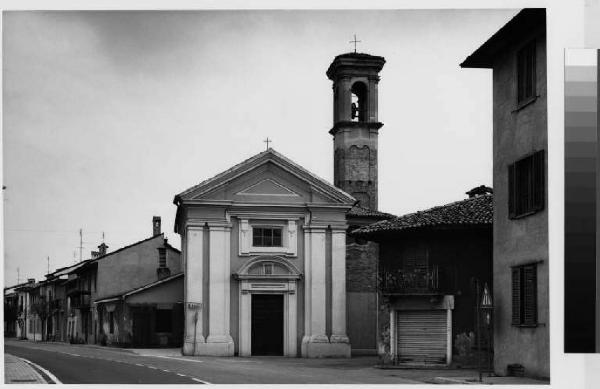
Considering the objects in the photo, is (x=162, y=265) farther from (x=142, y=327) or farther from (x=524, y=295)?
(x=524, y=295)

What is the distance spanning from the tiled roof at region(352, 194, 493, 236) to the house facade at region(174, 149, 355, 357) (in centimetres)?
494

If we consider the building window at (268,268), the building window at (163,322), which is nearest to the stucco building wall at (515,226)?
the building window at (268,268)

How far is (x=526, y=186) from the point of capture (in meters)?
26.5

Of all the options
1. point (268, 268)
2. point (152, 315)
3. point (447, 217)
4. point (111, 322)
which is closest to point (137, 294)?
point (152, 315)

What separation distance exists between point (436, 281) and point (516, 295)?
6992 millimetres

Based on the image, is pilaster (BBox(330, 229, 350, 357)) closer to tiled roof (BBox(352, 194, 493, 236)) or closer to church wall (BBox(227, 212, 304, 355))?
church wall (BBox(227, 212, 304, 355))

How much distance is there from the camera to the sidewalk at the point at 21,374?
83.3 ft

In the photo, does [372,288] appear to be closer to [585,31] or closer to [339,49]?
[339,49]

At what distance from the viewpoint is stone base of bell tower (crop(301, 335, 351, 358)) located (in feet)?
130

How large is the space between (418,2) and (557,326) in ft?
24.9

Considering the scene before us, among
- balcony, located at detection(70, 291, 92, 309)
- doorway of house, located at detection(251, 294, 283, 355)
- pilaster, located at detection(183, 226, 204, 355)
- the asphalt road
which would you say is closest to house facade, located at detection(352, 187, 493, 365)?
doorway of house, located at detection(251, 294, 283, 355)

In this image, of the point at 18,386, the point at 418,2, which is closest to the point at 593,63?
the point at 418,2

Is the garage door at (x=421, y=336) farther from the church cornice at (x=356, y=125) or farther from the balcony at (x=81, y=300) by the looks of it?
the balcony at (x=81, y=300)

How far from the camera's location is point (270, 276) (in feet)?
131
